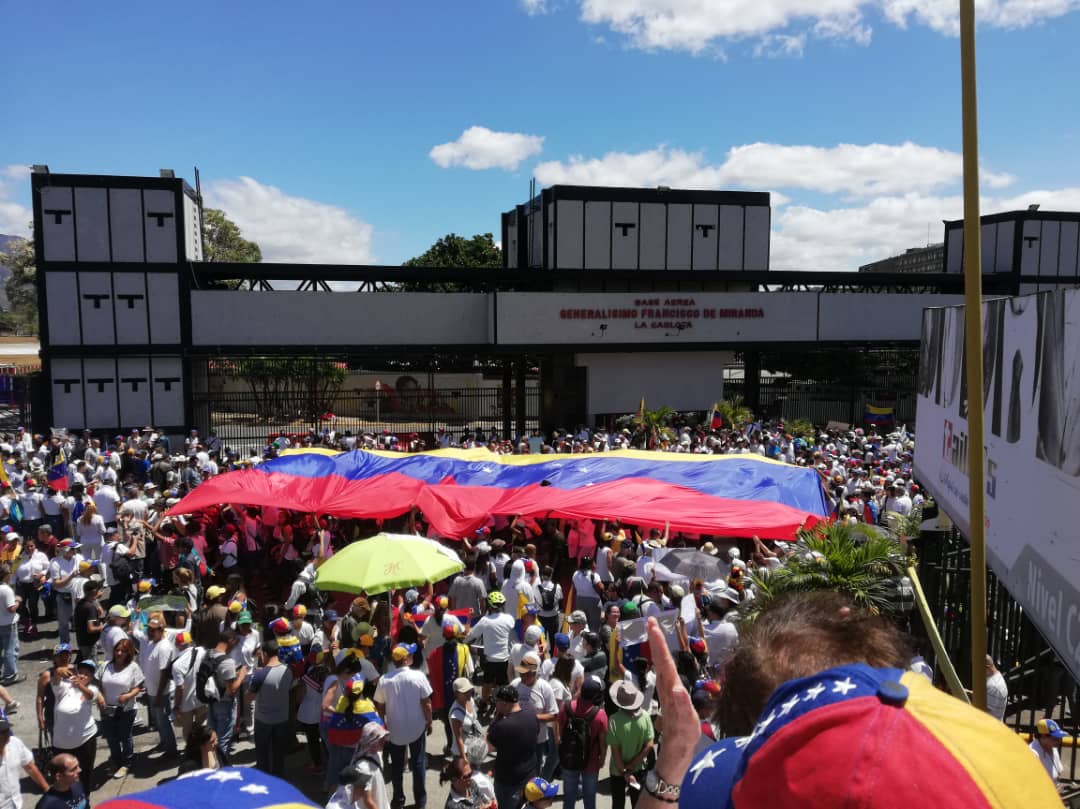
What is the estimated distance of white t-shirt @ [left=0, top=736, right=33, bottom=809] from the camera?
6102 millimetres

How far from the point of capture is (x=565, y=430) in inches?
1180

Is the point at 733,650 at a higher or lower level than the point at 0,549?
higher

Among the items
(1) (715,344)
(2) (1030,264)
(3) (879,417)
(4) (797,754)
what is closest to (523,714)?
(4) (797,754)

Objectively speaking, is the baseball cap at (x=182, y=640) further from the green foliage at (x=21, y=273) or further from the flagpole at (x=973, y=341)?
the green foliage at (x=21, y=273)

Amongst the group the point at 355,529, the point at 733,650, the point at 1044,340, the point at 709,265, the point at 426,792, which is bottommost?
the point at 426,792

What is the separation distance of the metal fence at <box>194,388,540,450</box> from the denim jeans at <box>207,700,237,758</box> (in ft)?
56.2

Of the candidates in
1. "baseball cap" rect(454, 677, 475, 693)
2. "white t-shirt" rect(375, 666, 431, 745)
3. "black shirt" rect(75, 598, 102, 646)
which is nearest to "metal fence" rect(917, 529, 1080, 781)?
"baseball cap" rect(454, 677, 475, 693)

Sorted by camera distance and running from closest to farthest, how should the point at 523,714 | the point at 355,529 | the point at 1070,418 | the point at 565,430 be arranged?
the point at 1070,418 → the point at 523,714 → the point at 355,529 → the point at 565,430

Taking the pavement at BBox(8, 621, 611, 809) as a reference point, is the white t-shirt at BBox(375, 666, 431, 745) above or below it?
above

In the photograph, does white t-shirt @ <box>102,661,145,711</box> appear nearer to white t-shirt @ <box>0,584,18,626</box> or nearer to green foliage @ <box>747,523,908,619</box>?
white t-shirt @ <box>0,584,18,626</box>

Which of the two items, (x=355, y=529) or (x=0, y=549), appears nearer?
(x=0, y=549)

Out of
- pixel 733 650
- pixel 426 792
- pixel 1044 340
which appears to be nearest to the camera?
pixel 733 650

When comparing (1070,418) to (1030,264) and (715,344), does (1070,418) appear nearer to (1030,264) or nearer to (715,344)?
(715,344)

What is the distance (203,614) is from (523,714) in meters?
4.83
